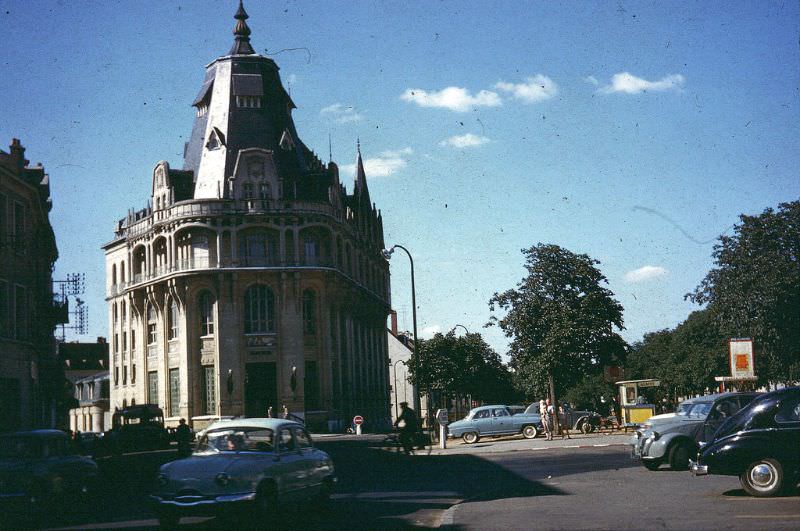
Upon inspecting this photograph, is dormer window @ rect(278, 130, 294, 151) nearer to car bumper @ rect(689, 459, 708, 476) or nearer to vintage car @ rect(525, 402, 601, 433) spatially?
vintage car @ rect(525, 402, 601, 433)

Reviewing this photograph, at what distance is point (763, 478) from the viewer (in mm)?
14914

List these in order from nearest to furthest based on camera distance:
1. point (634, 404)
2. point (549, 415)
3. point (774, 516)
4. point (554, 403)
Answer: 1. point (774, 516)
2. point (549, 415)
3. point (554, 403)
4. point (634, 404)

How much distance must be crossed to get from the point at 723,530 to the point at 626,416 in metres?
30.5

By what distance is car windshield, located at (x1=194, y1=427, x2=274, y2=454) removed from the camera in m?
13.9

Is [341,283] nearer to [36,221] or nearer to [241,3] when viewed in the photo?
[241,3]

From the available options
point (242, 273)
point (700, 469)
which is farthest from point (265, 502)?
point (242, 273)

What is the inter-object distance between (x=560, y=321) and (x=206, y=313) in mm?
34156

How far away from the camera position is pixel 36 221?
42.9 metres

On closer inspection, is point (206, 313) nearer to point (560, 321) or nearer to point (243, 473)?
point (560, 321)

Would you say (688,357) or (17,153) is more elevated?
(17,153)

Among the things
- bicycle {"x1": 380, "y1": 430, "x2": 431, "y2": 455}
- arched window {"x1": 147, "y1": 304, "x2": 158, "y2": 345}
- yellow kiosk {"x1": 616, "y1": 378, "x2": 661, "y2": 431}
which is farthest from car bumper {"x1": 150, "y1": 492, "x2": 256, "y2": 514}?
arched window {"x1": 147, "y1": 304, "x2": 158, "y2": 345}

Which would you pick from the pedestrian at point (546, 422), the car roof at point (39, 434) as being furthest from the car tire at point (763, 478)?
the pedestrian at point (546, 422)

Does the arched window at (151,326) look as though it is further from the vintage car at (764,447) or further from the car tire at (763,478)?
the car tire at (763,478)

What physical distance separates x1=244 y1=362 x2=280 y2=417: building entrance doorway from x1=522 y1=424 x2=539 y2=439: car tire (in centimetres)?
2860
